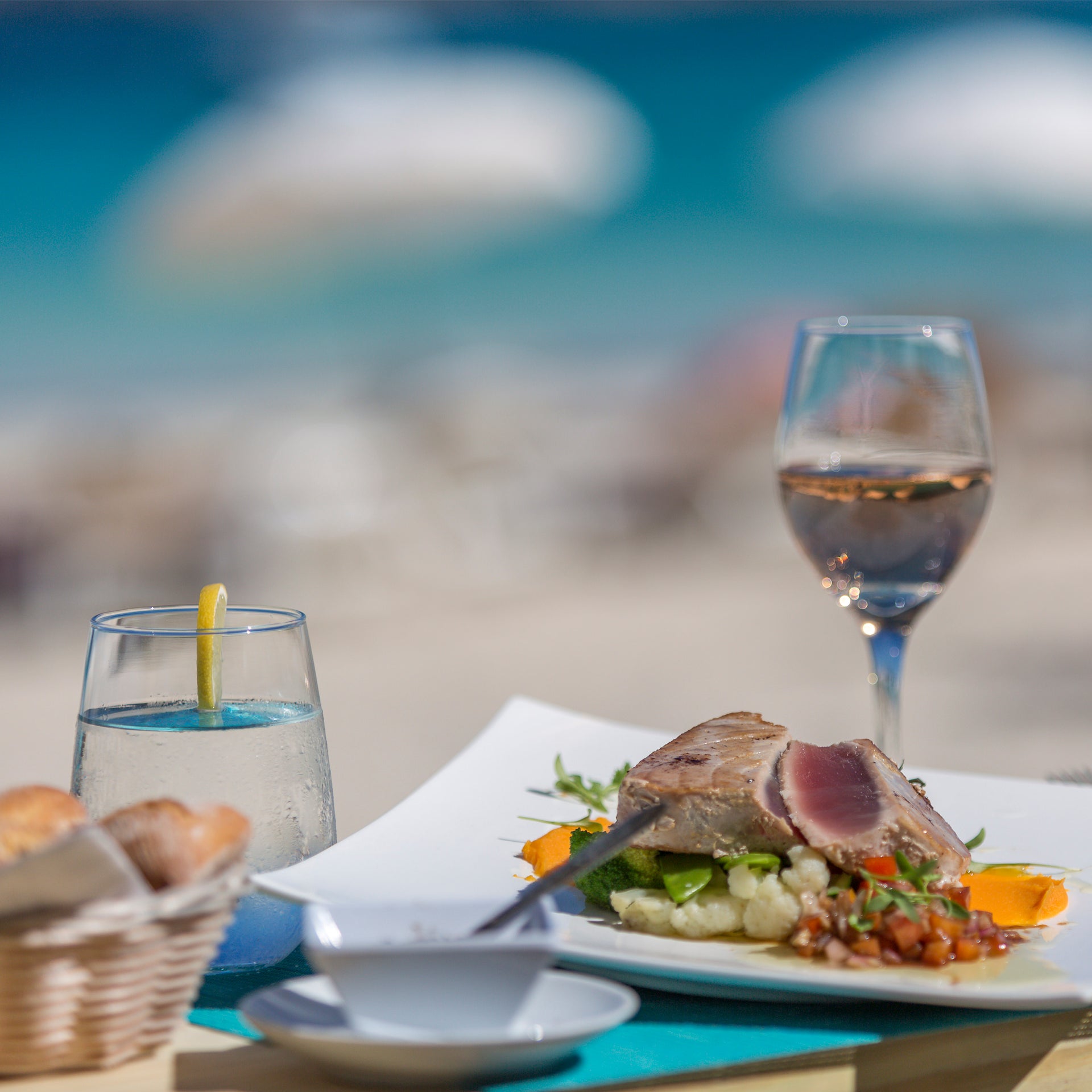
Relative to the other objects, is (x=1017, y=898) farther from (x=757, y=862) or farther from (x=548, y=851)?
(x=548, y=851)

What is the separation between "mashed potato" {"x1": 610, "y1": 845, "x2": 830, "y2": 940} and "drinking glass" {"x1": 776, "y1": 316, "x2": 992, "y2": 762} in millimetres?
681

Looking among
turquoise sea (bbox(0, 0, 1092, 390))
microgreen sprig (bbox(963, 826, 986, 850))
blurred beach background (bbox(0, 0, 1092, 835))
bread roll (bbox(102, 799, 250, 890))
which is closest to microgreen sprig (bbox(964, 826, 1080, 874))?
microgreen sprig (bbox(963, 826, 986, 850))

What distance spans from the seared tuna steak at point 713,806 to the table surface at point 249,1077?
291 millimetres

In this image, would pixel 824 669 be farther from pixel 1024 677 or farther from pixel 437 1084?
pixel 437 1084

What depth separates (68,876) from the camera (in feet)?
3.02

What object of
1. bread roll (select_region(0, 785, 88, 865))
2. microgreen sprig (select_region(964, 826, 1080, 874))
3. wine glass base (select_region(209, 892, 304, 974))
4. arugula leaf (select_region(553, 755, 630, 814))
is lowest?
wine glass base (select_region(209, 892, 304, 974))

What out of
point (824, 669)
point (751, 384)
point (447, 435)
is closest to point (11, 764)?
point (824, 669)

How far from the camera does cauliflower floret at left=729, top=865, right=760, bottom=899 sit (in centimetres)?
128

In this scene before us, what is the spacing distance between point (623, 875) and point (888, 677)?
768mm

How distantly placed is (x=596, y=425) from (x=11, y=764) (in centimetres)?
1270

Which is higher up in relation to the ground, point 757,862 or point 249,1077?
point 757,862

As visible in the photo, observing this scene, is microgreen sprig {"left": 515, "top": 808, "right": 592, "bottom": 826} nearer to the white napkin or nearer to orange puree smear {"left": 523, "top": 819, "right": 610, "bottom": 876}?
orange puree smear {"left": 523, "top": 819, "right": 610, "bottom": 876}

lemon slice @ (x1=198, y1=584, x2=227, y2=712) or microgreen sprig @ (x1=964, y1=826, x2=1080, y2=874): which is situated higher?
lemon slice @ (x1=198, y1=584, x2=227, y2=712)

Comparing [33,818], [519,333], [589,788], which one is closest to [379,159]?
[519,333]
